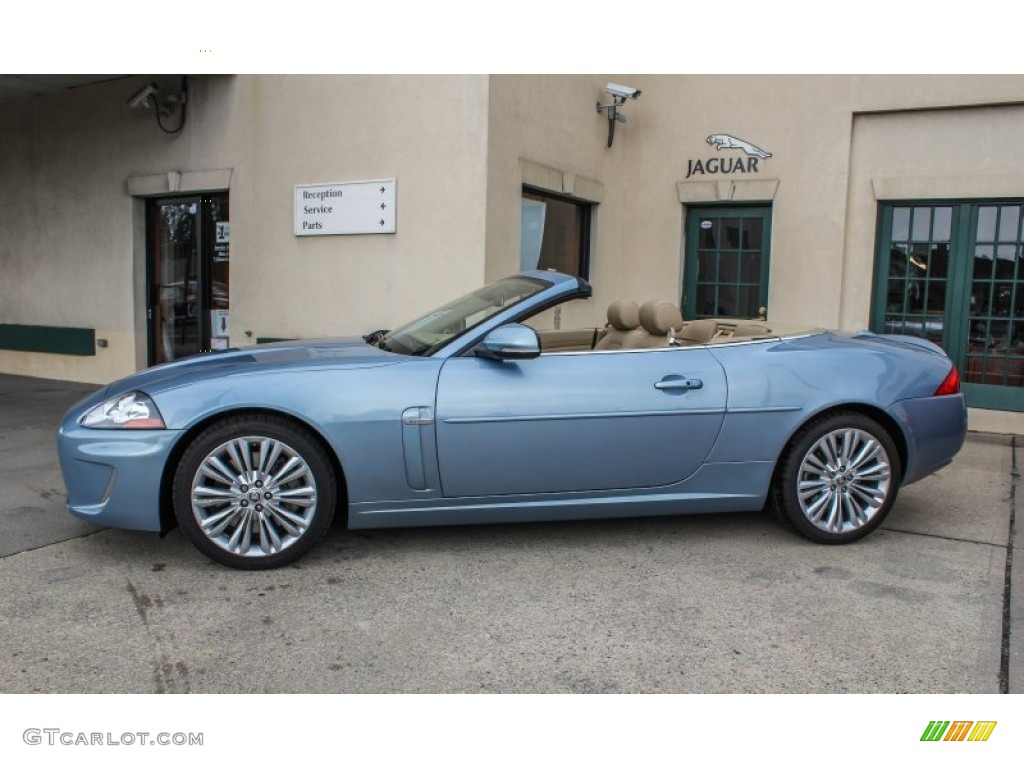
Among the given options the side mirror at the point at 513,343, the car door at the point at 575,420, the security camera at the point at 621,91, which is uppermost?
the security camera at the point at 621,91

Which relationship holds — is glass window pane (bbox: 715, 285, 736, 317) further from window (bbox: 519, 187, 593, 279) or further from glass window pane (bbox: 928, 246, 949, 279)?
glass window pane (bbox: 928, 246, 949, 279)

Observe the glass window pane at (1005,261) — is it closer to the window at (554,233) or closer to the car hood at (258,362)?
the window at (554,233)

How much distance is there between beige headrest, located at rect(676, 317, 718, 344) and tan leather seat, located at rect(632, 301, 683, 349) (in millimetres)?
95

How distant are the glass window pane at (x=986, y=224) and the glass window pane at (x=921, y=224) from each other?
0.42 meters

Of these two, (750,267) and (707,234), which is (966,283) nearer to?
(750,267)

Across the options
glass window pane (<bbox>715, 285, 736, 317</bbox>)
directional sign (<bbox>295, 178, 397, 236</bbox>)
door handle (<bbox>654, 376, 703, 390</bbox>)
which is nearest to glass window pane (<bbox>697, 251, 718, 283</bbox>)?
glass window pane (<bbox>715, 285, 736, 317</bbox>)

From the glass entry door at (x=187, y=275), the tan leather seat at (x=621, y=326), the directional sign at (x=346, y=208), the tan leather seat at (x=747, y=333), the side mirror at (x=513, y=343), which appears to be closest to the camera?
A: the side mirror at (x=513, y=343)

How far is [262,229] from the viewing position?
8.20 m

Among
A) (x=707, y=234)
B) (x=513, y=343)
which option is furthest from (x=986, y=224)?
(x=513, y=343)

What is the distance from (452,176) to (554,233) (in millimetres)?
1615

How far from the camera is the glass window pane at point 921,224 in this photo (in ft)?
26.8

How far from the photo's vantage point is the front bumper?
3504 mm
